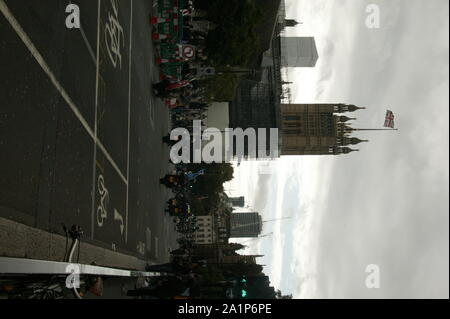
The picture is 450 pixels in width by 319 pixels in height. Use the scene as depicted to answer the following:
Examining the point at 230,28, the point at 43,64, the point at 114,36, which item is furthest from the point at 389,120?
the point at 43,64

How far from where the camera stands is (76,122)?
1306 cm

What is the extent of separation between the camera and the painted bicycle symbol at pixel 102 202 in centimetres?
1495

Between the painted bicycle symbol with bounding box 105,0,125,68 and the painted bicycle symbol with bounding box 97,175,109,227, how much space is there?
551 cm

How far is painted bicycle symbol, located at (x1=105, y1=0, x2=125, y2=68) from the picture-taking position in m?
17.9

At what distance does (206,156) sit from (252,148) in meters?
10.7

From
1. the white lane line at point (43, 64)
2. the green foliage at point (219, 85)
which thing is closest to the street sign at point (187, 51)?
the green foliage at point (219, 85)

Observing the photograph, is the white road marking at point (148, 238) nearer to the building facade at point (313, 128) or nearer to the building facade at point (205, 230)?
the building facade at point (313, 128)

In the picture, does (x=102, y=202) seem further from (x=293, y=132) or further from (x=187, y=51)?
(x=293, y=132)

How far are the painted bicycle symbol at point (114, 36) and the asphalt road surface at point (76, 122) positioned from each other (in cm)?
4

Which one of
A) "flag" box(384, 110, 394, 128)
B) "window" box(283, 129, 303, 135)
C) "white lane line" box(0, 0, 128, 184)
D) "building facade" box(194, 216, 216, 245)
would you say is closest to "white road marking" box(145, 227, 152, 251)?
"white lane line" box(0, 0, 128, 184)

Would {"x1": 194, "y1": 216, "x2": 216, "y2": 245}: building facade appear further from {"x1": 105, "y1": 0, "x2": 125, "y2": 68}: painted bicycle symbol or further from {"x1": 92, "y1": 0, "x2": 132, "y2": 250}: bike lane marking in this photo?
{"x1": 105, "y1": 0, "x2": 125, "y2": 68}: painted bicycle symbol

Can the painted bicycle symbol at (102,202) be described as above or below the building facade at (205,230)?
above

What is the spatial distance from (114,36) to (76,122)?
23.3 feet

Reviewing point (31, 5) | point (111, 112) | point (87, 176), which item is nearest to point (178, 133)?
point (111, 112)
